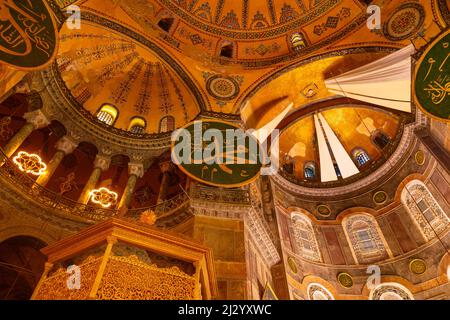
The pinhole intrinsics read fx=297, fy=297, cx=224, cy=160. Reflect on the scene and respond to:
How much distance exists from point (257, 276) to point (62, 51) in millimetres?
8883

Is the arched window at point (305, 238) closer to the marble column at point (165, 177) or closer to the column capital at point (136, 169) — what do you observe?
the marble column at point (165, 177)

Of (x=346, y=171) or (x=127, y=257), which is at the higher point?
(x=346, y=171)

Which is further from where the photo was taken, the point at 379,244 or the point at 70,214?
the point at 379,244

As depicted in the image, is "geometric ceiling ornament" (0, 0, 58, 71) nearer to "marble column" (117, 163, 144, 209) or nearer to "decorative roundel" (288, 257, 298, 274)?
"marble column" (117, 163, 144, 209)

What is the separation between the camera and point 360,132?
41.2ft

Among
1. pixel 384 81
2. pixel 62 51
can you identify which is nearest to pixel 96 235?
pixel 62 51

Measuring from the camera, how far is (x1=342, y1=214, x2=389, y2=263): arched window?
988cm

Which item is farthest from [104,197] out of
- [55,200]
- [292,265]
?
[292,265]

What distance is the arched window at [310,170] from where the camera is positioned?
1270 centimetres

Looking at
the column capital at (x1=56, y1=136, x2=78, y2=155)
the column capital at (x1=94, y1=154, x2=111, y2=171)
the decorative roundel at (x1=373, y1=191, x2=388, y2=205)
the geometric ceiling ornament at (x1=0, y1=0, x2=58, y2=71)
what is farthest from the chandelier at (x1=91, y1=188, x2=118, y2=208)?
the decorative roundel at (x1=373, y1=191, x2=388, y2=205)

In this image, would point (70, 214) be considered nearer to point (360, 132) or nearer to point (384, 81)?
point (384, 81)

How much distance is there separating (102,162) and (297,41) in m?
8.47
